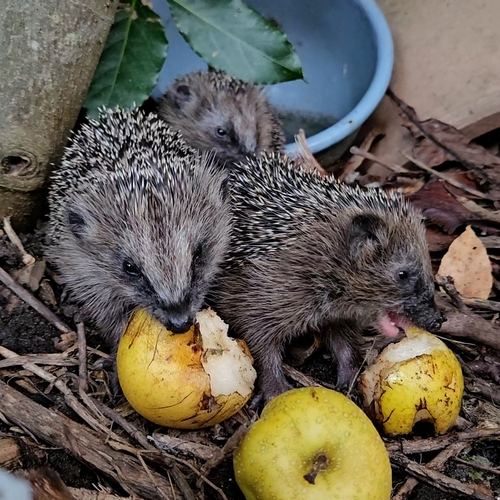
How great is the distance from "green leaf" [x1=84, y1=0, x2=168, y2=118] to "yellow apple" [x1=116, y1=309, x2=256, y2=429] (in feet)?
3.72

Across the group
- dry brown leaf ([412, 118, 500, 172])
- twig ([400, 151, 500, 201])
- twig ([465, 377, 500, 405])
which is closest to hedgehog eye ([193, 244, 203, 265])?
twig ([465, 377, 500, 405])

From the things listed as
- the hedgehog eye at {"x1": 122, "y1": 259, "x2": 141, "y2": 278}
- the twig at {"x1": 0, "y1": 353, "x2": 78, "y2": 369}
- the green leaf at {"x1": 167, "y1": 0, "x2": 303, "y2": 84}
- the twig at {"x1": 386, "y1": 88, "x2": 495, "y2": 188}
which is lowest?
the twig at {"x1": 0, "y1": 353, "x2": 78, "y2": 369}

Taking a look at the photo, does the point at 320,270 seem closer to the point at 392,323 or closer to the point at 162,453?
the point at 392,323

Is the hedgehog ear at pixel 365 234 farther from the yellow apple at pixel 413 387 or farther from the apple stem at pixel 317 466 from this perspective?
the apple stem at pixel 317 466

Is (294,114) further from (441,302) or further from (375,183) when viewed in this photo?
(441,302)

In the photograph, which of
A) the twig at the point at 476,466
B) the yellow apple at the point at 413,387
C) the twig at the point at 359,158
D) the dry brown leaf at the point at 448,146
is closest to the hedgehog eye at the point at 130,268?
the yellow apple at the point at 413,387

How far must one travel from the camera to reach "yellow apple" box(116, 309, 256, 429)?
238 centimetres

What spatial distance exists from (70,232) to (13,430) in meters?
0.86

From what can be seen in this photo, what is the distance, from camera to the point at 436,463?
264cm

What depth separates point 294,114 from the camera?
4.79 meters

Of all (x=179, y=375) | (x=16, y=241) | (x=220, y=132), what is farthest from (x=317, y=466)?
(x=220, y=132)

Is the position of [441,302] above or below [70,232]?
above

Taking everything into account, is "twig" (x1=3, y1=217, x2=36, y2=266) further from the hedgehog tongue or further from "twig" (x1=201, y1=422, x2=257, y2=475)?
the hedgehog tongue

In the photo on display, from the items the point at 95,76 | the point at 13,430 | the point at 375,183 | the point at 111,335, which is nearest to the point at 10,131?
the point at 95,76
